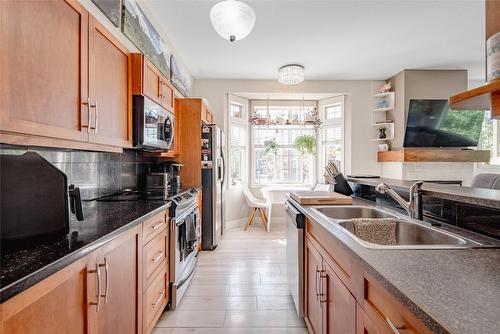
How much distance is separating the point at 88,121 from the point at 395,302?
1544 mm

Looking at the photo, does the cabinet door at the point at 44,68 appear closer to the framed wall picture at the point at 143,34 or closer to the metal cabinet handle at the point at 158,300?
the framed wall picture at the point at 143,34

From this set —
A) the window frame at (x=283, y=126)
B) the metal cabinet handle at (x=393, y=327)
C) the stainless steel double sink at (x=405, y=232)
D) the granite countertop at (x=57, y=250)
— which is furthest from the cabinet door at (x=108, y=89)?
the window frame at (x=283, y=126)

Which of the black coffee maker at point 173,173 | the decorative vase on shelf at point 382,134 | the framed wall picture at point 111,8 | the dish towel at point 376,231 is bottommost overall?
the dish towel at point 376,231

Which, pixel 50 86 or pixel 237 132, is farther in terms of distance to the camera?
pixel 237 132

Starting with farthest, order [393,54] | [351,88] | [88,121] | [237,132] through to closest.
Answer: [237,132] → [351,88] → [393,54] → [88,121]

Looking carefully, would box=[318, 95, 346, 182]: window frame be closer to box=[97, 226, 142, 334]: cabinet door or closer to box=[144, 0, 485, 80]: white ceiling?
box=[144, 0, 485, 80]: white ceiling

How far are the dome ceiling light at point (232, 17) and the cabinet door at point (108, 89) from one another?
0.81 m

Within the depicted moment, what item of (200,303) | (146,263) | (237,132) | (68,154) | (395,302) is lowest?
(200,303)

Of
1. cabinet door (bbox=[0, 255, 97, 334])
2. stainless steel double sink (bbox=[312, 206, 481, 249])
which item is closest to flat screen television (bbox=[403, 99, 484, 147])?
stainless steel double sink (bbox=[312, 206, 481, 249])

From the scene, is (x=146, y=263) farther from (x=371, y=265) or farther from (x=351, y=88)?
(x=351, y=88)

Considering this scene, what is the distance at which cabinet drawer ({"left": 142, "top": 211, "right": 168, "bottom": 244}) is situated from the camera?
5.30ft

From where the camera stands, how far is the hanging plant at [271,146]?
17.9ft

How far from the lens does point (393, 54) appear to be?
3.77 m

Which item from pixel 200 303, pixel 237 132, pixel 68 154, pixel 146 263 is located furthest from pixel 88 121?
pixel 237 132
